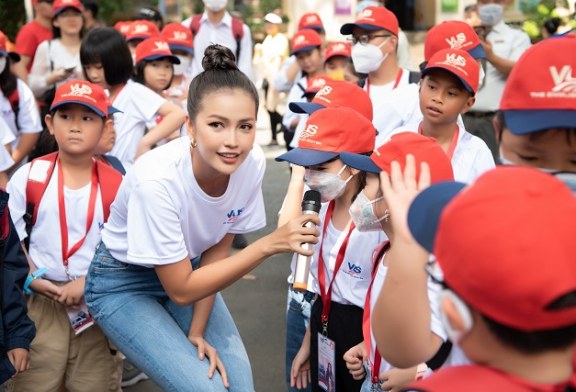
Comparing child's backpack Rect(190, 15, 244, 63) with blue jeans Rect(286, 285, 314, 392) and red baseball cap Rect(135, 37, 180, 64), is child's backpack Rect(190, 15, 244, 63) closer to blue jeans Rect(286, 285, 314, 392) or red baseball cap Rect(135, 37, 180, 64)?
red baseball cap Rect(135, 37, 180, 64)

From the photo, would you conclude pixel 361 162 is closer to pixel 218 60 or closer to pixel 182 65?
pixel 218 60

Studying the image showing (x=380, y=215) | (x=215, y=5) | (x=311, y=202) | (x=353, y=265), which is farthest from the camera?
(x=215, y=5)

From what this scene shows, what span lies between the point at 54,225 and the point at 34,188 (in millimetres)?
210

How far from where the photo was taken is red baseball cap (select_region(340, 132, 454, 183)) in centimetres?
238

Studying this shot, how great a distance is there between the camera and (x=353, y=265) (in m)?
3.09

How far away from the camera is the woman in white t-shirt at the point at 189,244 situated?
9.55 feet

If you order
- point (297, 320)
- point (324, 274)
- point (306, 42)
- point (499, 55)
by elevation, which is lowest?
point (297, 320)

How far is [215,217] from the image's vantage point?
3.21 m

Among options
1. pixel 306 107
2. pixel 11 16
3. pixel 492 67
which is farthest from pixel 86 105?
pixel 11 16

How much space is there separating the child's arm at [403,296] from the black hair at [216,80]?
4.02 ft

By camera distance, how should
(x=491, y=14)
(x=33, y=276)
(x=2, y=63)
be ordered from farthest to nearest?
(x=491, y=14) → (x=2, y=63) → (x=33, y=276)

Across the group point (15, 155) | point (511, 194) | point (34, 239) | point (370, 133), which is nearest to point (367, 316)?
point (370, 133)

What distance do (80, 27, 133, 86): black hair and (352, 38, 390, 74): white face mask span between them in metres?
1.60

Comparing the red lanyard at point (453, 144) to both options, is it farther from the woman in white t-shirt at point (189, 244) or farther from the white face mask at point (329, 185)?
the woman in white t-shirt at point (189, 244)
